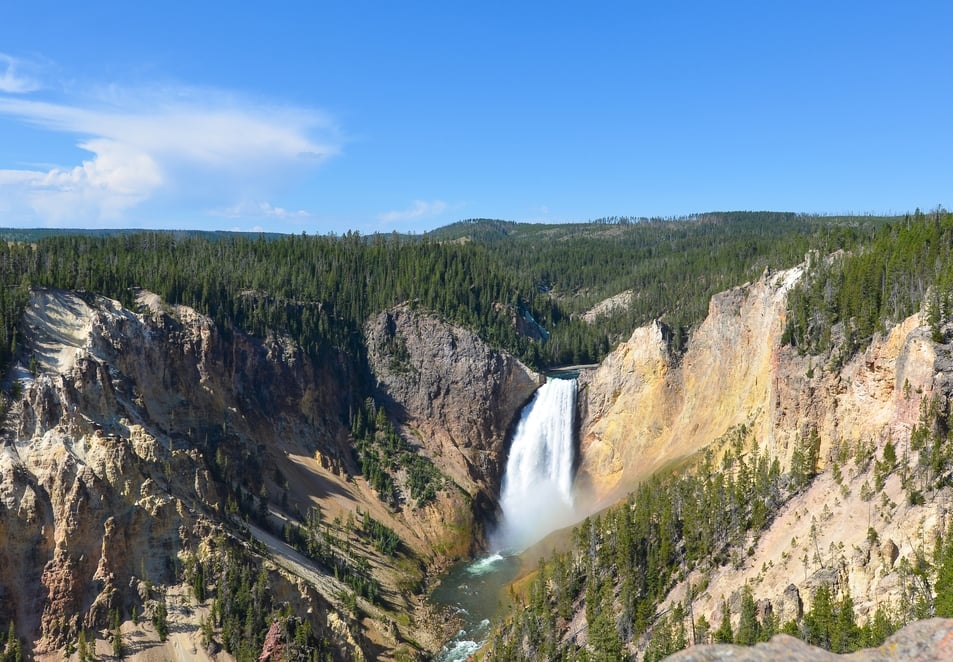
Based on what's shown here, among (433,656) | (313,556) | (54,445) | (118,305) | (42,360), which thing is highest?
(118,305)

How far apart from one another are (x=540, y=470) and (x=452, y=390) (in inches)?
610

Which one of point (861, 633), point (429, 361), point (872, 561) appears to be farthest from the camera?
point (429, 361)

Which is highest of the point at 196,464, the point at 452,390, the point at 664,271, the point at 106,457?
the point at 664,271

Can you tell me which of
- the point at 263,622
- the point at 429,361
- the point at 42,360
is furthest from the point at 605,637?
the point at 429,361

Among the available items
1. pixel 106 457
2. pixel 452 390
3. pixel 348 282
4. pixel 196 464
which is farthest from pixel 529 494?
pixel 106 457

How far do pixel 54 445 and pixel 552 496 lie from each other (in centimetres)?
5544

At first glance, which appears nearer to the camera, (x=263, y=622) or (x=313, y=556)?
(x=263, y=622)

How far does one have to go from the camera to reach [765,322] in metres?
70.4

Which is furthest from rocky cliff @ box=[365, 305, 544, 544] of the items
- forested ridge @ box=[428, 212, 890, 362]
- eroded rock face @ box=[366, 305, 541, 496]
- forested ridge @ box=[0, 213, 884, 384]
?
forested ridge @ box=[428, 212, 890, 362]

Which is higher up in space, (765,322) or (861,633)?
(765,322)

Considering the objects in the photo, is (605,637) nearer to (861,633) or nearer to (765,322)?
(861,633)

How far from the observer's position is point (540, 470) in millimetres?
90438

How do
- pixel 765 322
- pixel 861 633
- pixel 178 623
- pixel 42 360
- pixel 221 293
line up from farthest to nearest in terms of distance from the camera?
1. pixel 221 293
2. pixel 765 322
3. pixel 42 360
4. pixel 178 623
5. pixel 861 633

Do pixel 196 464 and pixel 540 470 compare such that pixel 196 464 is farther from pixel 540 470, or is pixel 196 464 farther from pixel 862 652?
pixel 862 652
